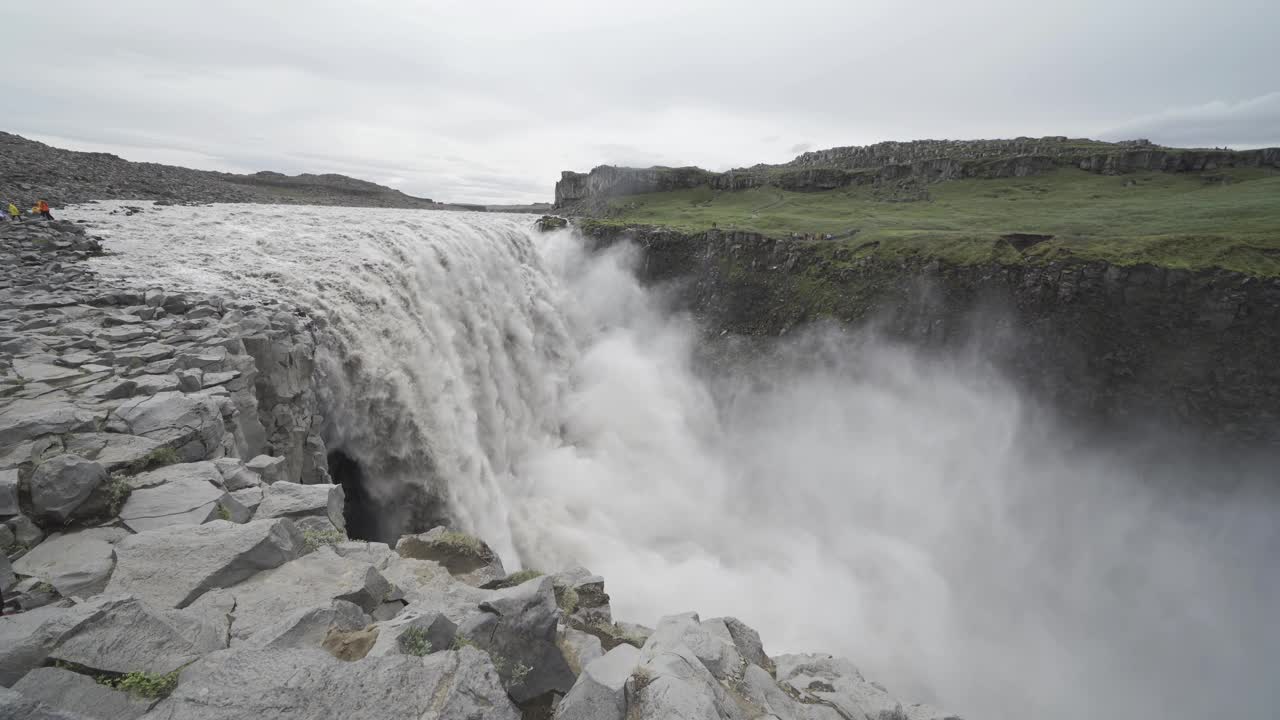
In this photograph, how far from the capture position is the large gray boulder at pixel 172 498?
27.2 feet

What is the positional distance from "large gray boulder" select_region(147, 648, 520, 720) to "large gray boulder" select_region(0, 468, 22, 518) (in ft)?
15.4

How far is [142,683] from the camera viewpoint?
5.06 metres

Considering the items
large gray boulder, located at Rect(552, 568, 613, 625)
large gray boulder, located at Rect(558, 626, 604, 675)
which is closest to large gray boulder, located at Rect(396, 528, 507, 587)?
large gray boulder, located at Rect(552, 568, 613, 625)

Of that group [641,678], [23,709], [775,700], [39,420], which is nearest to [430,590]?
[641,678]

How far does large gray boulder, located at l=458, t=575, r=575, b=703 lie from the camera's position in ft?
23.1

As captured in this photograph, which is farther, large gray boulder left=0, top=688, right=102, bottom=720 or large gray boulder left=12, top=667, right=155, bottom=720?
large gray boulder left=12, top=667, right=155, bottom=720

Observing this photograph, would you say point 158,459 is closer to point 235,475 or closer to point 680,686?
point 235,475

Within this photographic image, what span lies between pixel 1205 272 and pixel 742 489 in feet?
116

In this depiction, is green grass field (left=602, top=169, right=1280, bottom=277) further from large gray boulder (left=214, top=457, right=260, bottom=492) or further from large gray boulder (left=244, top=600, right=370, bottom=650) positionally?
large gray boulder (left=244, top=600, right=370, bottom=650)

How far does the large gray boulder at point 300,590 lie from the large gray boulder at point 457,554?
2916 millimetres

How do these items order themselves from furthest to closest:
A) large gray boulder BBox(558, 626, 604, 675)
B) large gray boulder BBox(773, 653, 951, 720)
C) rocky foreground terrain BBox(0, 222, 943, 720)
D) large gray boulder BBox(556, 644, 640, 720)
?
large gray boulder BBox(773, 653, 951, 720)
large gray boulder BBox(558, 626, 604, 675)
large gray boulder BBox(556, 644, 640, 720)
rocky foreground terrain BBox(0, 222, 943, 720)

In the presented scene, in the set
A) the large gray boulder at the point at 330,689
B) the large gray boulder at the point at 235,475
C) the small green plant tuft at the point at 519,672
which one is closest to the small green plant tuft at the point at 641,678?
the small green plant tuft at the point at 519,672

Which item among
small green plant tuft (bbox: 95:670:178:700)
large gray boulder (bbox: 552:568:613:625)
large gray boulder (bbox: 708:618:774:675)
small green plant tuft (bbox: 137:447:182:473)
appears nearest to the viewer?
small green plant tuft (bbox: 95:670:178:700)

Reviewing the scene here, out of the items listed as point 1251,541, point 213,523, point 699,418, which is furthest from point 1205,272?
point 213,523
